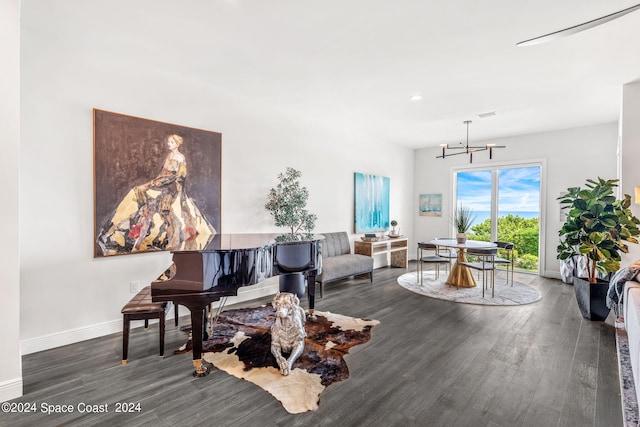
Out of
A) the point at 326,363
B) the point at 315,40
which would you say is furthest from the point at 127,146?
the point at 326,363

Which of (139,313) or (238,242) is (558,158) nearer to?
(238,242)

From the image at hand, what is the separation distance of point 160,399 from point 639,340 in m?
3.23

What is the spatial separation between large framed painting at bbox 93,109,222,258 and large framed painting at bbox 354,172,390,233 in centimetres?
318

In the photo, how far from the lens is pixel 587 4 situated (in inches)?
92.0

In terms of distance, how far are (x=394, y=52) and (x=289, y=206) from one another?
242 centimetres

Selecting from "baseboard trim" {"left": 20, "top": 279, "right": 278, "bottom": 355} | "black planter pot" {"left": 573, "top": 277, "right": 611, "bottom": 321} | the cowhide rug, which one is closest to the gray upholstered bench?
the cowhide rug

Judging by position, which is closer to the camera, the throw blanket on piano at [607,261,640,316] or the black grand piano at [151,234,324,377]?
the black grand piano at [151,234,324,377]

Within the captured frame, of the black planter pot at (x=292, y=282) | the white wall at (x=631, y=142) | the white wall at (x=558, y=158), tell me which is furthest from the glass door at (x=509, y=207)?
the black planter pot at (x=292, y=282)

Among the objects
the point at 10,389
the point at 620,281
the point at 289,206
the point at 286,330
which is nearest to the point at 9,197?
the point at 10,389

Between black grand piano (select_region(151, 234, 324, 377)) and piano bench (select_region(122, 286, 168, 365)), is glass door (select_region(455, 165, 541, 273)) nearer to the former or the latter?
black grand piano (select_region(151, 234, 324, 377))

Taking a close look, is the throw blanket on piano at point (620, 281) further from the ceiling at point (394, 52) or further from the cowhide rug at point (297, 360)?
Answer: the cowhide rug at point (297, 360)

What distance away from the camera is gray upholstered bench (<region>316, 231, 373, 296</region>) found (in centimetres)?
A: 487

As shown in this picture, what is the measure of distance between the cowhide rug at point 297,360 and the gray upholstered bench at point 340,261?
98cm

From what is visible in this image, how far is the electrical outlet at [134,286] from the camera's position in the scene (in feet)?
11.2
